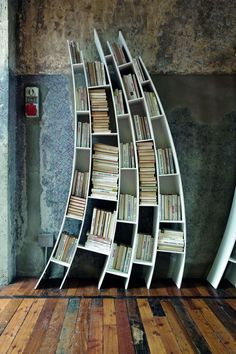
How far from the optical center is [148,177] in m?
2.73

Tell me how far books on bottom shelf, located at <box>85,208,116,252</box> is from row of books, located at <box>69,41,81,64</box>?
153 centimetres

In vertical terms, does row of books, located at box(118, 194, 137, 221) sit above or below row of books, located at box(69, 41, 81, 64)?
below

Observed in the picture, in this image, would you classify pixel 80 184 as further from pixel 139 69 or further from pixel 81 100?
pixel 139 69

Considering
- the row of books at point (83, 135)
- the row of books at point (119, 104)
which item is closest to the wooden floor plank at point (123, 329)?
the row of books at point (83, 135)

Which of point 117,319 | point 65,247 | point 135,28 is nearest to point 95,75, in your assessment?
point 135,28

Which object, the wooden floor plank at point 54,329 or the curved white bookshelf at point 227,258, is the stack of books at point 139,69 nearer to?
the curved white bookshelf at point 227,258

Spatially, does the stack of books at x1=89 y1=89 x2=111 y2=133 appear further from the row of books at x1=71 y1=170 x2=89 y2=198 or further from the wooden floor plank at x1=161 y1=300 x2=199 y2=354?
the wooden floor plank at x1=161 y1=300 x2=199 y2=354

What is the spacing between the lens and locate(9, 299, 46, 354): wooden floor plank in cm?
176

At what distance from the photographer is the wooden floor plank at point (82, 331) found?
1.77 meters

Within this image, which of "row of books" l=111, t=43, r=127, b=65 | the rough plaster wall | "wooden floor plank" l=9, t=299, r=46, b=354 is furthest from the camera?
the rough plaster wall

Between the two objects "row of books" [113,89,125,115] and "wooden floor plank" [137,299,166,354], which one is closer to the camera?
"wooden floor plank" [137,299,166,354]

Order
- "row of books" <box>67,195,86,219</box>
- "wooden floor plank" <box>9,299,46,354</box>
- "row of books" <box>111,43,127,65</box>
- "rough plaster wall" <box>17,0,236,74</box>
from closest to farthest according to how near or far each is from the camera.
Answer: "wooden floor plank" <box>9,299,46,354</box> → "row of books" <box>67,195,86,219</box> → "row of books" <box>111,43,127,65</box> → "rough plaster wall" <box>17,0,236,74</box>

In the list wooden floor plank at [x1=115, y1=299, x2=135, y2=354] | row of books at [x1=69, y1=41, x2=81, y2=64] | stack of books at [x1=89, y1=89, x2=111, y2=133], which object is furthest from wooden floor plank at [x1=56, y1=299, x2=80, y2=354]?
row of books at [x1=69, y1=41, x2=81, y2=64]

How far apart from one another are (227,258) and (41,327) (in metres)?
1.79
